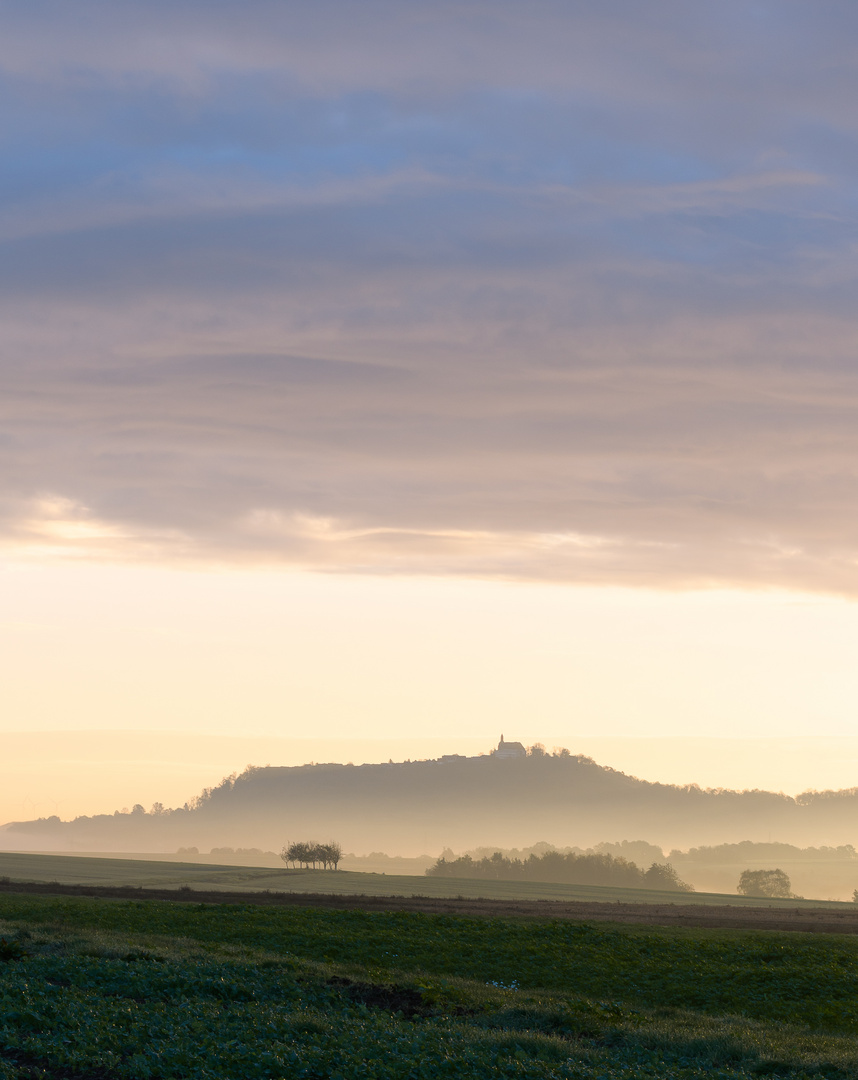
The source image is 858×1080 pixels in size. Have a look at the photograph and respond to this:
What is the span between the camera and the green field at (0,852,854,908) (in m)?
127

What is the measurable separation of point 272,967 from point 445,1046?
1397 centimetres

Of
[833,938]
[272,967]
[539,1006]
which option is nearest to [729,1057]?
[539,1006]

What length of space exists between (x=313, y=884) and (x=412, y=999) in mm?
112011

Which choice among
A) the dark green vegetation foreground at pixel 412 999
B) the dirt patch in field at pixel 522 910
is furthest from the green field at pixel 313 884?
the dark green vegetation foreground at pixel 412 999

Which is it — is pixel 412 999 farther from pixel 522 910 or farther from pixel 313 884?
pixel 313 884

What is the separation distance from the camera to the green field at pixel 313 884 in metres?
127

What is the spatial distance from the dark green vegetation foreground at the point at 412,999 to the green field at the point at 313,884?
7130cm

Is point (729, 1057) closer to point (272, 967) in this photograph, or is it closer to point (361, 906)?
point (272, 967)

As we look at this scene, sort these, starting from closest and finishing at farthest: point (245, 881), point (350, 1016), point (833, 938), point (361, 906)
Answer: point (350, 1016) → point (833, 938) → point (361, 906) → point (245, 881)

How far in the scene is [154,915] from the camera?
56.3 metres

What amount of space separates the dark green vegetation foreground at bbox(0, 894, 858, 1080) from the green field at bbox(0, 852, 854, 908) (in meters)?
71.3

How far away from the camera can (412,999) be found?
32.3 m

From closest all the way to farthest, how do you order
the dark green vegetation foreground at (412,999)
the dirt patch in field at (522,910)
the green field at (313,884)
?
the dark green vegetation foreground at (412,999) → the dirt patch in field at (522,910) → the green field at (313,884)

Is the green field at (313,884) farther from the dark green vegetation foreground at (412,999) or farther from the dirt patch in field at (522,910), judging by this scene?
the dark green vegetation foreground at (412,999)
